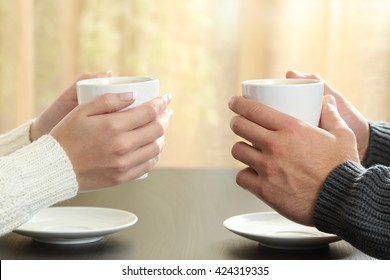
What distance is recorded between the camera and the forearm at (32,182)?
1012 mm

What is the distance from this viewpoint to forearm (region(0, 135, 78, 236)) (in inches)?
39.8

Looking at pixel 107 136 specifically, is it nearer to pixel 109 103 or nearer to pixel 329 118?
pixel 109 103

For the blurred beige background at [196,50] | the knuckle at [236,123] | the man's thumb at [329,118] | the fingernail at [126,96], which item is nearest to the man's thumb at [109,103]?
the fingernail at [126,96]

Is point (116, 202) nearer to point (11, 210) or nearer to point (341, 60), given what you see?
point (11, 210)

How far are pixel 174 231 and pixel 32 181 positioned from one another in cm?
23

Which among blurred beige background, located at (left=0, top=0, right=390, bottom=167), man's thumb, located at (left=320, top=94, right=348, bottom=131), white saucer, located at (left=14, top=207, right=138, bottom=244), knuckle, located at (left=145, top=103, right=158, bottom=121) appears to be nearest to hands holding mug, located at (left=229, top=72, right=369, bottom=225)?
man's thumb, located at (left=320, top=94, right=348, bottom=131)

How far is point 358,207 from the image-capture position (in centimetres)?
97

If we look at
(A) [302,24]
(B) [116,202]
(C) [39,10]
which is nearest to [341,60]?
(A) [302,24]

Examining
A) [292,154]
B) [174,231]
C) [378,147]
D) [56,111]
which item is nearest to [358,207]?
[292,154]

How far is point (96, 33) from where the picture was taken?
263 cm

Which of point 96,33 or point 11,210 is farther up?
point 96,33

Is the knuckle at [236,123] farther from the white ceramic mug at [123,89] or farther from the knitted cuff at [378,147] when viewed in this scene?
the knitted cuff at [378,147]

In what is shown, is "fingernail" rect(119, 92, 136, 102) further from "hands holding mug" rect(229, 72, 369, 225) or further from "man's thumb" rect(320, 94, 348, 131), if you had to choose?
"man's thumb" rect(320, 94, 348, 131)
